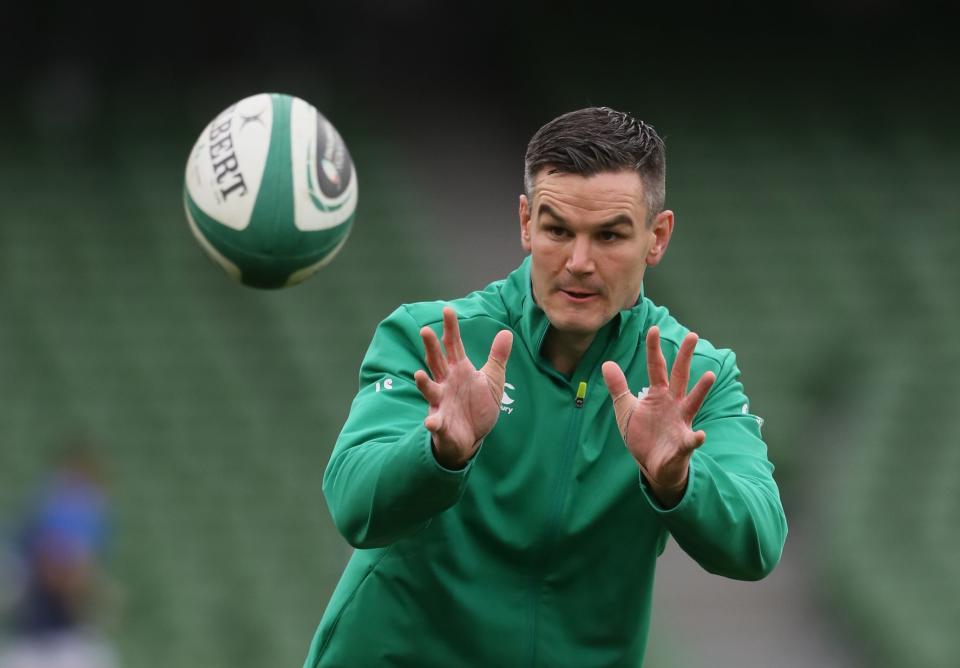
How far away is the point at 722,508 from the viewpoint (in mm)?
3473

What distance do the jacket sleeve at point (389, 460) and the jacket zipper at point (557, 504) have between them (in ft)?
1.12

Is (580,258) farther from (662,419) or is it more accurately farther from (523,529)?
(523,529)

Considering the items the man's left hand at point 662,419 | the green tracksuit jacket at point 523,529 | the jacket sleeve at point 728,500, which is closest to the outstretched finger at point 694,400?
the man's left hand at point 662,419

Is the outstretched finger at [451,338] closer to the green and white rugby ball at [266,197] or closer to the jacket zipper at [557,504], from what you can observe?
the jacket zipper at [557,504]

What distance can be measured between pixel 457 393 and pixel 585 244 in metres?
0.51

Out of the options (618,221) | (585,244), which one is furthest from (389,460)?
(618,221)

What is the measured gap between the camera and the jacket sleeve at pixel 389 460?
340cm

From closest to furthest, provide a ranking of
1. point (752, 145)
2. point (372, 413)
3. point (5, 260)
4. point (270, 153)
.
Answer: point (372, 413), point (270, 153), point (5, 260), point (752, 145)

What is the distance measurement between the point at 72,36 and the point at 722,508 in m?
12.4

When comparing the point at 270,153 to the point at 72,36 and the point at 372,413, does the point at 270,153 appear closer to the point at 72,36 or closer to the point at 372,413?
the point at 372,413

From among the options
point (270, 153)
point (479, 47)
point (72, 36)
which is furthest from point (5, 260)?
point (270, 153)

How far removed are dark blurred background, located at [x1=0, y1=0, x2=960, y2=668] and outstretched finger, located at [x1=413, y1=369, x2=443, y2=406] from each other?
7561 mm

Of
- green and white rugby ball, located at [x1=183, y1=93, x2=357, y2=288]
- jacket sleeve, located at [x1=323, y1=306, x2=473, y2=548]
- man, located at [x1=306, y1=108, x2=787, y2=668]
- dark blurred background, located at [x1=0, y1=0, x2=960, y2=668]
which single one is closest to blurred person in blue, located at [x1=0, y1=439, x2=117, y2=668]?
dark blurred background, located at [x1=0, y1=0, x2=960, y2=668]

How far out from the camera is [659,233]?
3.99 m
